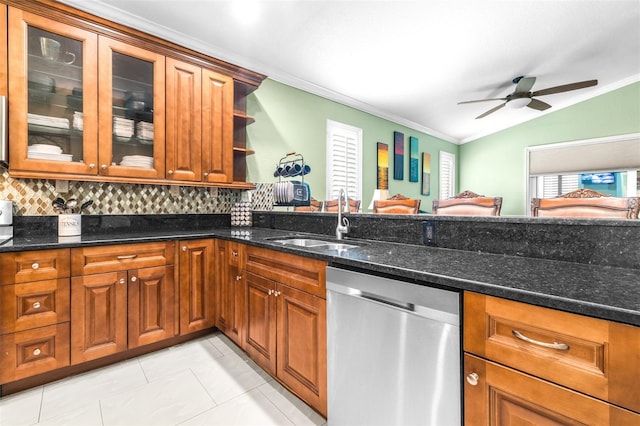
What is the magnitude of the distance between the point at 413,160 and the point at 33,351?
564 centimetres

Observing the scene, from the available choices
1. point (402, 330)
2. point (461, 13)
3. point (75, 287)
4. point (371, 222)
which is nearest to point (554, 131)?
point (461, 13)

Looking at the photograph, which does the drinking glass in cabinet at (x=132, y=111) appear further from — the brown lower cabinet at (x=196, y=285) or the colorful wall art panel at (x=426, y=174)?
the colorful wall art panel at (x=426, y=174)

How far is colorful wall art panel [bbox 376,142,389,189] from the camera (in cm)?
493

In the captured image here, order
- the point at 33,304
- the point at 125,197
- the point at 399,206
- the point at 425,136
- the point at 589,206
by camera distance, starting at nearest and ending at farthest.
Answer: the point at 33,304 → the point at 589,206 → the point at 125,197 → the point at 399,206 → the point at 425,136

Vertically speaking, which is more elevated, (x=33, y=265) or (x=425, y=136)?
(x=425, y=136)

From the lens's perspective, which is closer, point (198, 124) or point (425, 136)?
point (198, 124)

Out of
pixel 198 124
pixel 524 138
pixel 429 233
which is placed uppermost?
pixel 524 138

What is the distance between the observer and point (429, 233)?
1.63m

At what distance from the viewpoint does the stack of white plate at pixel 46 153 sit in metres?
1.91

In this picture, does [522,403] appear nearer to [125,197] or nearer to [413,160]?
[125,197]

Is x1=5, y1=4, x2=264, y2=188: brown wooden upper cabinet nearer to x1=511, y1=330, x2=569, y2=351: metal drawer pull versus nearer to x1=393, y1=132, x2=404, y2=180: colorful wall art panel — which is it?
x1=511, y1=330, x2=569, y2=351: metal drawer pull

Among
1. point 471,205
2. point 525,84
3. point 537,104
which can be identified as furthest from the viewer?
point 537,104

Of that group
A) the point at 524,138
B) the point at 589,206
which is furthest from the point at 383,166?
the point at 524,138

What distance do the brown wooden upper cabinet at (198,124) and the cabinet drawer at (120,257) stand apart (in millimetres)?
650
